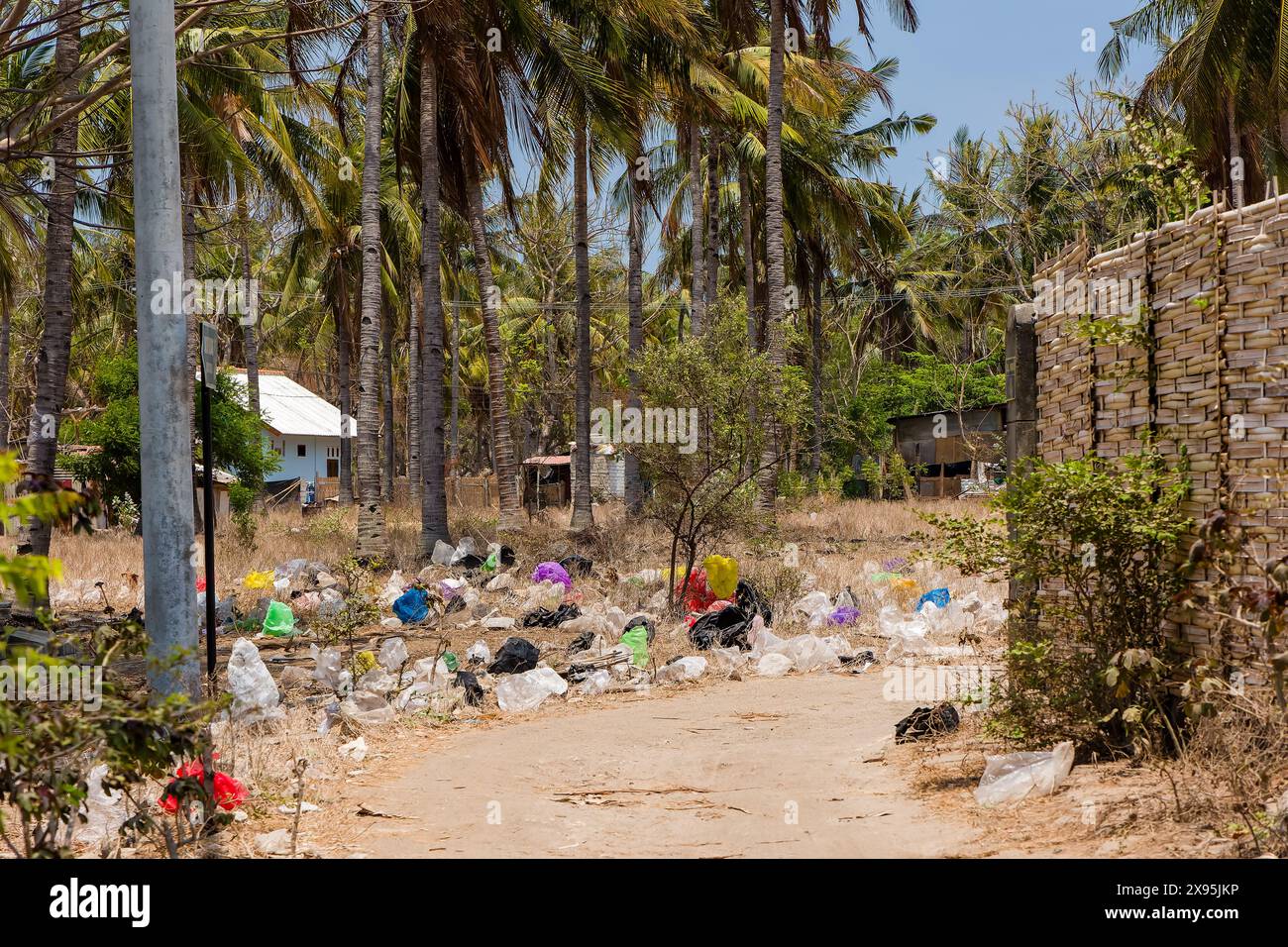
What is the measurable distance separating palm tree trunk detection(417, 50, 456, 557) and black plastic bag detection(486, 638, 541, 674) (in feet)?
25.6

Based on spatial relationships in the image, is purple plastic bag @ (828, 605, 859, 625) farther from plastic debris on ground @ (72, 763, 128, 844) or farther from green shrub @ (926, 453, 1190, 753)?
plastic debris on ground @ (72, 763, 128, 844)

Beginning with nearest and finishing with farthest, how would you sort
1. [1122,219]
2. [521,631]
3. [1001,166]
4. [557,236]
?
[521,631] < [1122,219] < [1001,166] < [557,236]

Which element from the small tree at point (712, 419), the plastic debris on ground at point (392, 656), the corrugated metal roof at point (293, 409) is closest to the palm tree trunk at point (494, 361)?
the small tree at point (712, 419)

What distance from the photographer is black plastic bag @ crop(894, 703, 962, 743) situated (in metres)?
7.48

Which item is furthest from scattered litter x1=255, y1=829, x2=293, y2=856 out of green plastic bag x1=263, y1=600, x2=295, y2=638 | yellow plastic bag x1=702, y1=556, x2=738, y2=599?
yellow plastic bag x1=702, y1=556, x2=738, y2=599

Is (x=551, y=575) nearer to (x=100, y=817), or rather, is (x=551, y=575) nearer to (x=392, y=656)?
(x=392, y=656)

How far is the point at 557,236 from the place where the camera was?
37.2 meters

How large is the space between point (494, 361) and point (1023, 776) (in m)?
15.0

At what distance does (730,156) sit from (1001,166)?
7.03 meters

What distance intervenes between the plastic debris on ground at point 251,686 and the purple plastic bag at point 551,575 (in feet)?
23.0

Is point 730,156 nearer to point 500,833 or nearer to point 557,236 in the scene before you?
point 557,236

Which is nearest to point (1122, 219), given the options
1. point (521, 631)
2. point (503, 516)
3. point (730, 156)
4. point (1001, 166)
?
point (1001, 166)

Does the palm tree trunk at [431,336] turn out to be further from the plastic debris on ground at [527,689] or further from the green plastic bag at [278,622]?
the plastic debris on ground at [527,689]

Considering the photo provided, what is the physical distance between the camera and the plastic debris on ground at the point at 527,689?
941cm
